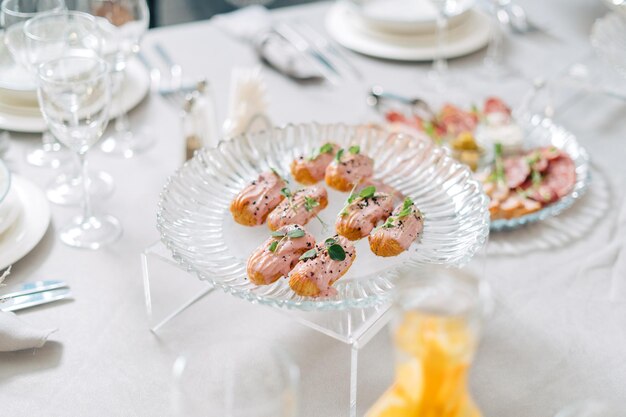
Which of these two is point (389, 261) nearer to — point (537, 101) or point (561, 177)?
point (561, 177)

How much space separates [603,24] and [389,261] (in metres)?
1.00

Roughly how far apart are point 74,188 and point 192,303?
41cm

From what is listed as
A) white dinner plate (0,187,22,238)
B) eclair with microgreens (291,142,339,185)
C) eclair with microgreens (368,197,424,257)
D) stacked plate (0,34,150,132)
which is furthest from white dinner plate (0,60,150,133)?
eclair with microgreens (368,197,424,257)

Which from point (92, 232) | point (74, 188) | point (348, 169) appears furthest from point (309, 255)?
point (74, 188)

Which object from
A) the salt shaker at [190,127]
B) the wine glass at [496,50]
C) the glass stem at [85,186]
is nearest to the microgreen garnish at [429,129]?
the wine glass at [496,50]

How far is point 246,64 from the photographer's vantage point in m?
1.91

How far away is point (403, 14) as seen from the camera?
2.03 meters

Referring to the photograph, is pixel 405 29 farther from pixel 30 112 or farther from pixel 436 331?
pixel 436 331

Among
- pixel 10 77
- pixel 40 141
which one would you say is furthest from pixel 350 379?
pixel 10 77

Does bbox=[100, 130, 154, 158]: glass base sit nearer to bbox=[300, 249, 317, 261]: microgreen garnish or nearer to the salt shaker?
the salt shaker

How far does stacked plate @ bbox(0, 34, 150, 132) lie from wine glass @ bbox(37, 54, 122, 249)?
0.28 metres

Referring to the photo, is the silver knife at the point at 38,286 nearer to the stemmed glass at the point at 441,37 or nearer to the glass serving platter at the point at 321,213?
the glass serving platter at the point at 321,213

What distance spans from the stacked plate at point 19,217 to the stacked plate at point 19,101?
0.21 m

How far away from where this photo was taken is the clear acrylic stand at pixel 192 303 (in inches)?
41.1
